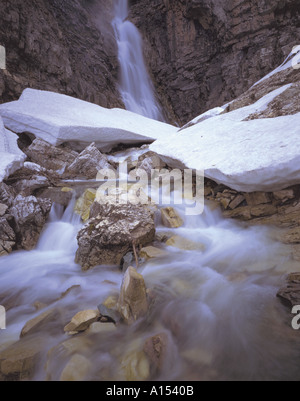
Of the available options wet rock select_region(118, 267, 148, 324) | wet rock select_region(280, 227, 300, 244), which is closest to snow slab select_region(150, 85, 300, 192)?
wet rock select_region(280, 227, 300, 244)

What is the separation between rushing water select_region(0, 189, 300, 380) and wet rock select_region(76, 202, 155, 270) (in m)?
0.14

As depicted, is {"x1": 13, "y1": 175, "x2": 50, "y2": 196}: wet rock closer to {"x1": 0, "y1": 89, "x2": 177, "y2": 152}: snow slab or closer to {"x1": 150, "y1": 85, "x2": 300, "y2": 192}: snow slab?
{"x1": 0, "y1": 89, "x2": 177, "y2": 152}: snow slab

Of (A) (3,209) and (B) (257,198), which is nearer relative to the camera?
(B) (257,198)

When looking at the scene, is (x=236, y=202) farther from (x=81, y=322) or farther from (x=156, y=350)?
(x=81, y=322)

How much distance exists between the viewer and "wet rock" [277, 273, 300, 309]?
1268 millimetres

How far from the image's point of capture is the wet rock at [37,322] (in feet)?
4.64

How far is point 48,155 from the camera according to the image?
491cm

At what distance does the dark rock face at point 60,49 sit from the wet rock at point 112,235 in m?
7.53

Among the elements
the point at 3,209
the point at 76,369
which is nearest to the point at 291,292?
the point at 76,369

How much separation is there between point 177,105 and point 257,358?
49.9 feet

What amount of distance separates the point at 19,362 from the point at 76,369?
0.34 meters

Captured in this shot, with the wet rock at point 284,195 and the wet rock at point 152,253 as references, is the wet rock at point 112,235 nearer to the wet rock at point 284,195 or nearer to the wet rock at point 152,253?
the wet rock at point 152,253

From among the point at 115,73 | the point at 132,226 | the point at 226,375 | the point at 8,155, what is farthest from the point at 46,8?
the point at 226,375

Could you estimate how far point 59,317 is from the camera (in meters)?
1.53
